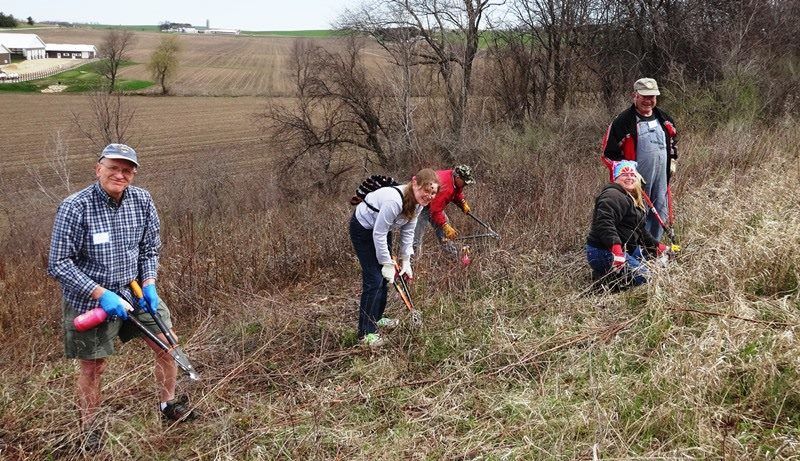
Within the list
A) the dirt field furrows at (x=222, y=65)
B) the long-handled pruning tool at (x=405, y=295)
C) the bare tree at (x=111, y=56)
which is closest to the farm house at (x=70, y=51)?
the dirt field furrows at (x=222, y=65)

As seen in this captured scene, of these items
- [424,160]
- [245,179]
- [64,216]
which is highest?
[64,216]

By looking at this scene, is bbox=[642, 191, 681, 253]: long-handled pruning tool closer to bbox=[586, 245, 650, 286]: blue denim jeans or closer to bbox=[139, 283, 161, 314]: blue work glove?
bbox=[586, 245, 650, 286]: blue denim jeans

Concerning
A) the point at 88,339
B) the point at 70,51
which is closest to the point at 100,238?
the point at 88,339

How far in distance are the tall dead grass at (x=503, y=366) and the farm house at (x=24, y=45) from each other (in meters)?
70.0

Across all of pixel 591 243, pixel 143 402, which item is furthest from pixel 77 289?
pixel 591 243

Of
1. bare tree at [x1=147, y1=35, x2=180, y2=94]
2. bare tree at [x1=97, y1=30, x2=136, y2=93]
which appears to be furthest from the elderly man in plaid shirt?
bare tree at [x1=147, y1=35, x2=180, y2=94]

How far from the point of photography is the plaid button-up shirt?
8.66 feet

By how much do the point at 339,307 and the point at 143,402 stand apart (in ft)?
6.13

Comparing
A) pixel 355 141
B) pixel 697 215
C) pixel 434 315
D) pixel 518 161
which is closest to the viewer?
pixel 434 315

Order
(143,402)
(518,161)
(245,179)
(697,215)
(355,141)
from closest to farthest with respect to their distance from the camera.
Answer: (143,402)
(697,215)
(518,161)
(355,141)
(245,179)

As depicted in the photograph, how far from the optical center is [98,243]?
274cm

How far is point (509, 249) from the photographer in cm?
489

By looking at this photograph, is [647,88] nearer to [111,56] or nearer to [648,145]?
[648,145]

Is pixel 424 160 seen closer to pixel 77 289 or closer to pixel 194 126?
pixel 77 289
